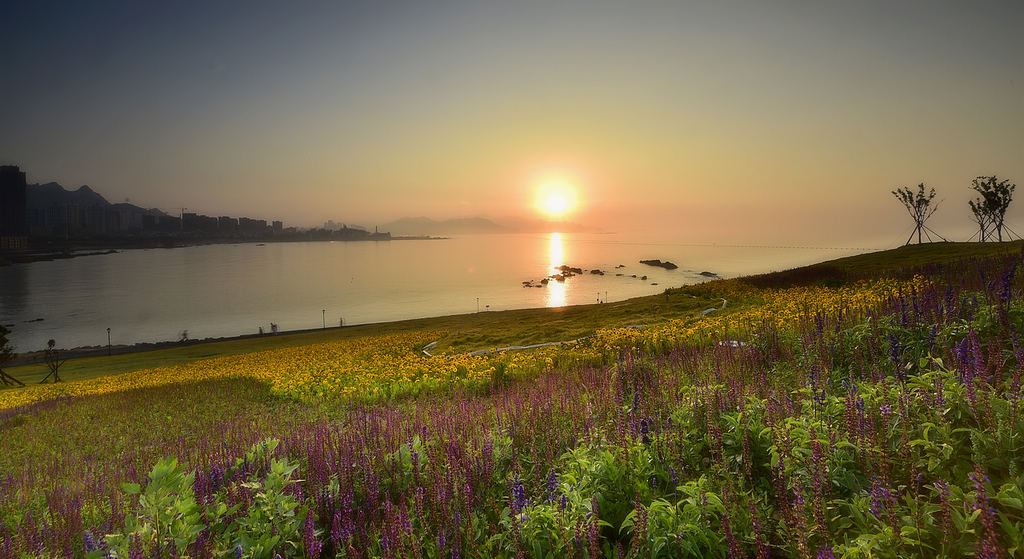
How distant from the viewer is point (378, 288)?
141 m

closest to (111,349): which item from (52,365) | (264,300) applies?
(52,365)

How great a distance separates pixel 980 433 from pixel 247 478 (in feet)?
20.4

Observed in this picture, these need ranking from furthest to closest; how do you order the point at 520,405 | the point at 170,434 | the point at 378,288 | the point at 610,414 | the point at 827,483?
the point at 378,288
the point at 170,434
the point at 520,405
the point at 610,414
the point at 827,483

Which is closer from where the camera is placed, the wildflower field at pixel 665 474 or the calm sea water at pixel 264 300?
the wildflower field at pixel 665 474

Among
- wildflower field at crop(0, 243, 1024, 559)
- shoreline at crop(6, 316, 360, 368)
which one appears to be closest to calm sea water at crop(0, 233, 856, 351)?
shoreline at crop(6, 316, 360, 368)

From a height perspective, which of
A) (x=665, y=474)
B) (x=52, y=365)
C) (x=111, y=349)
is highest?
A: (x=665, y=474)

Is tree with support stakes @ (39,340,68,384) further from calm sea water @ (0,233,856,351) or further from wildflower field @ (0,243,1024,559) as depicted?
wildflower field @ (0,243,1024,559)

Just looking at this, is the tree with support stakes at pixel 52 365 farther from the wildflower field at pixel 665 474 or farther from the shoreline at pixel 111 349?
the wildflower field at pixel 665 474

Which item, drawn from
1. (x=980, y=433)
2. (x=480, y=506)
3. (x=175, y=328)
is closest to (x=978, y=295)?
(x=980, y=433)

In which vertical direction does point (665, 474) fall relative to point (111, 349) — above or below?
above

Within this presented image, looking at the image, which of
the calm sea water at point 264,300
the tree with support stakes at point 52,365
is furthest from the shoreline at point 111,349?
the tree with support stakes at point 52,365

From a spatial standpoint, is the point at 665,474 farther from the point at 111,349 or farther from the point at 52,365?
the point at 111,349

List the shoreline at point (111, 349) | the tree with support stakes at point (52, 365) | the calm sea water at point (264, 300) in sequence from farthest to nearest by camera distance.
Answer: the calm sea water at point (264, 300) → the shoreline at point (111, 349) → the tree with support stakes at point (52, 365)

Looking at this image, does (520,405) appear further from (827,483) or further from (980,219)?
(980,219)
